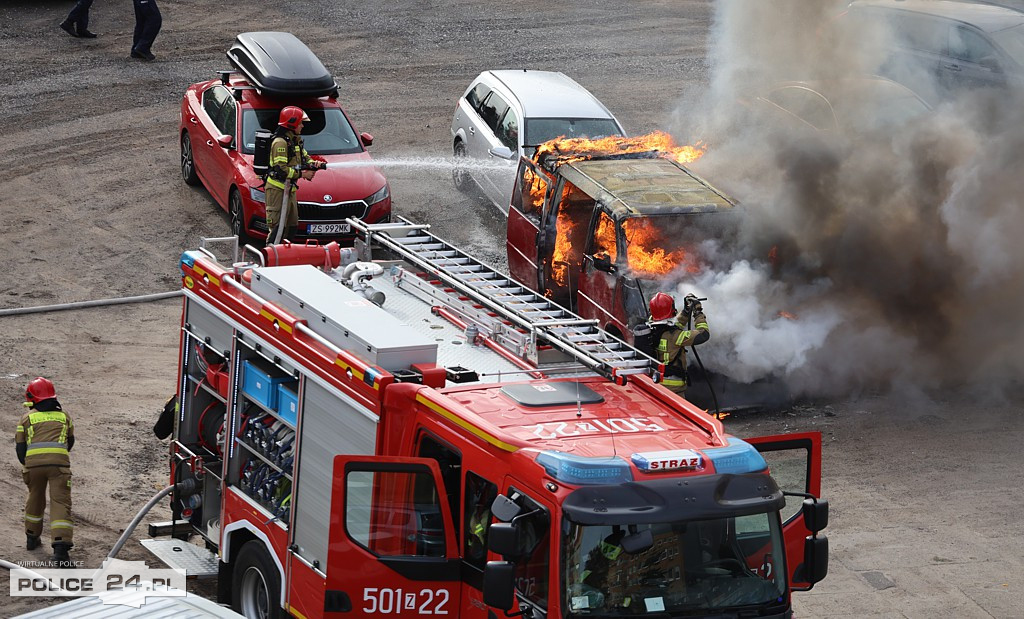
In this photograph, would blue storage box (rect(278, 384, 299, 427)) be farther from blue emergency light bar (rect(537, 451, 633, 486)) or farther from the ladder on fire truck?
blue emergency light bar (rect(537, 451, 633, 486))

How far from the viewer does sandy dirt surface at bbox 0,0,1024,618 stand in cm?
1078

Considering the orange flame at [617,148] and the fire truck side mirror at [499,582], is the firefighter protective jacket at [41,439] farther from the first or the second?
the orange flame at [617,148]

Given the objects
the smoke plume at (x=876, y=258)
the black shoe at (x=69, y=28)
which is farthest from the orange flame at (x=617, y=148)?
the black shoe at (x=69, y=28)

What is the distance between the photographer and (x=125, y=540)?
9758mm

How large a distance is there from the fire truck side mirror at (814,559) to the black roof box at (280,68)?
1067 centimetres

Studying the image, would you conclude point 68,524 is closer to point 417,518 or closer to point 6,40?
point 417,518

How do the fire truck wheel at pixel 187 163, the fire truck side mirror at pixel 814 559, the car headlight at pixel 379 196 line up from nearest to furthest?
the fire truck side mirror at pixel 814 559 → the car headlight at pixel 379 196 → the fire truck wheel at pixel 187 163

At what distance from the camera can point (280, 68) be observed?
16.6 m

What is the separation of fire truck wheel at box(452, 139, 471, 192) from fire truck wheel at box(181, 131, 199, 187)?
3420 millimetres

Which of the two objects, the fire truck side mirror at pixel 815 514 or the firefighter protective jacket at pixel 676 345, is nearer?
the fire truck side mirror at pixel 815 514

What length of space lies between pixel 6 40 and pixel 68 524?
619 inches

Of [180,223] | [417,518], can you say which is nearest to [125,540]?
[417,518]

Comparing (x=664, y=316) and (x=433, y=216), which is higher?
(x=664, y=316)

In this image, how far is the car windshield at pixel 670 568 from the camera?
6539 mm
